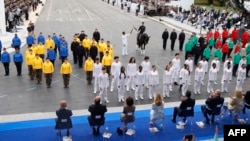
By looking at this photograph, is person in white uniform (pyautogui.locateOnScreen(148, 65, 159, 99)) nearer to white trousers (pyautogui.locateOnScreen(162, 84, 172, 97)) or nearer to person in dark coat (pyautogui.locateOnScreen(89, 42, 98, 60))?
white trousers (pyautogui.locateOnScreen(162, 84, 172, 97))

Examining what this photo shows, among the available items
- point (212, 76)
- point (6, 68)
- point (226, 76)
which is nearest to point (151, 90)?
point (212, 76)

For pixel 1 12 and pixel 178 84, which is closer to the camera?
pixel 178 84

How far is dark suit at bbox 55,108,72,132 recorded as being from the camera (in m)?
10.4

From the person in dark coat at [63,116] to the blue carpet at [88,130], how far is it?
30.6 inches

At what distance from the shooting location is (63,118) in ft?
34.6

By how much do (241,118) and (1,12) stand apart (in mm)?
19628

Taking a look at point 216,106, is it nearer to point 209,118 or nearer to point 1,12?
point 209,118

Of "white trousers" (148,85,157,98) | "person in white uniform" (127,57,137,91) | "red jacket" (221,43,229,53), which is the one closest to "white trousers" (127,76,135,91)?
"person in white uniform" (127,57,137,91)

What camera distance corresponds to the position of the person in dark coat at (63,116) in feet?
34.2

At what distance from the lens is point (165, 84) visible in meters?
15.1

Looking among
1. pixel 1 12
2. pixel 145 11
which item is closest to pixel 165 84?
pixel 1 12

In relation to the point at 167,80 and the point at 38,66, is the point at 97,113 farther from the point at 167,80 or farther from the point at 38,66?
the point at 38,66

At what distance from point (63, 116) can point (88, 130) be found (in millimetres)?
1546

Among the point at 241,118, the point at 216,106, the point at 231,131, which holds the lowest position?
the point at 241,118
